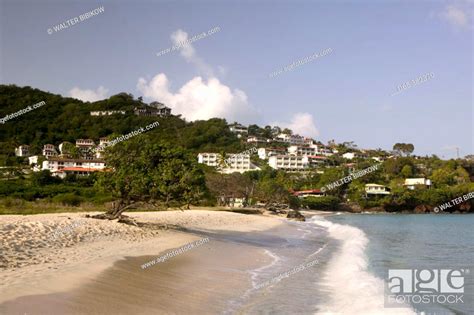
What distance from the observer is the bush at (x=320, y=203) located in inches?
3816

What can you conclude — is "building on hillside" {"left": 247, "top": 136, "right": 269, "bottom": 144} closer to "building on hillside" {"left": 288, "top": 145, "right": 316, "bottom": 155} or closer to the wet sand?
"building on hillside" {"left": 288, "top": 145, "right": 316, "bottom": 155}

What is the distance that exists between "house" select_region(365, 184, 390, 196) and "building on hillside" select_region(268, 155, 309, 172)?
127 feet

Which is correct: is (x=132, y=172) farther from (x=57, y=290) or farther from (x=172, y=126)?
(x=172, y=126)

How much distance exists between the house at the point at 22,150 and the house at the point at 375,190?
8862 cm

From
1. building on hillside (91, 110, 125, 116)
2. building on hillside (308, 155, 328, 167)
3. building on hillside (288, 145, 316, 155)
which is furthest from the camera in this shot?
building on hillside (288, 145, 316, 155)

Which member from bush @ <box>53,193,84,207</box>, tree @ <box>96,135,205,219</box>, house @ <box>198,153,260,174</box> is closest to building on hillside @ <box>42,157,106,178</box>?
house @ <box>198,153,260,174</box>

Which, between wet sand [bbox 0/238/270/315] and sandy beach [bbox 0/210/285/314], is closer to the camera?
wet sand [bbox 0/238/270/315]

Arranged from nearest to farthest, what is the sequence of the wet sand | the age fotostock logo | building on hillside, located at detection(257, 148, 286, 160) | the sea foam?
the wet sand → the sea foam → the age fotostock logo → building on hillside, located at detection(257, 148, 286, 160)

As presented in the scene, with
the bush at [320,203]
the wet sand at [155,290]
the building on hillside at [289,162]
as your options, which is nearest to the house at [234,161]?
the building on hillside at [289,162]

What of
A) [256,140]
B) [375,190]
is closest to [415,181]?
[375,190]

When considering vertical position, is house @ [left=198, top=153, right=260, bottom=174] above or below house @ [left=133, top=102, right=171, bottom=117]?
below

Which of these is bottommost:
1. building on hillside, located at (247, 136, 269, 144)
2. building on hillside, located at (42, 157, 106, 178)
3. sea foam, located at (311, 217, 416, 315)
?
sea foam, located at (311, 217, 416, 315)

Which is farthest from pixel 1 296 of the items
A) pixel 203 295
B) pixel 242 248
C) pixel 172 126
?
pixel 172 126

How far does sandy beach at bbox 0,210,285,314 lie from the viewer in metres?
9.16
